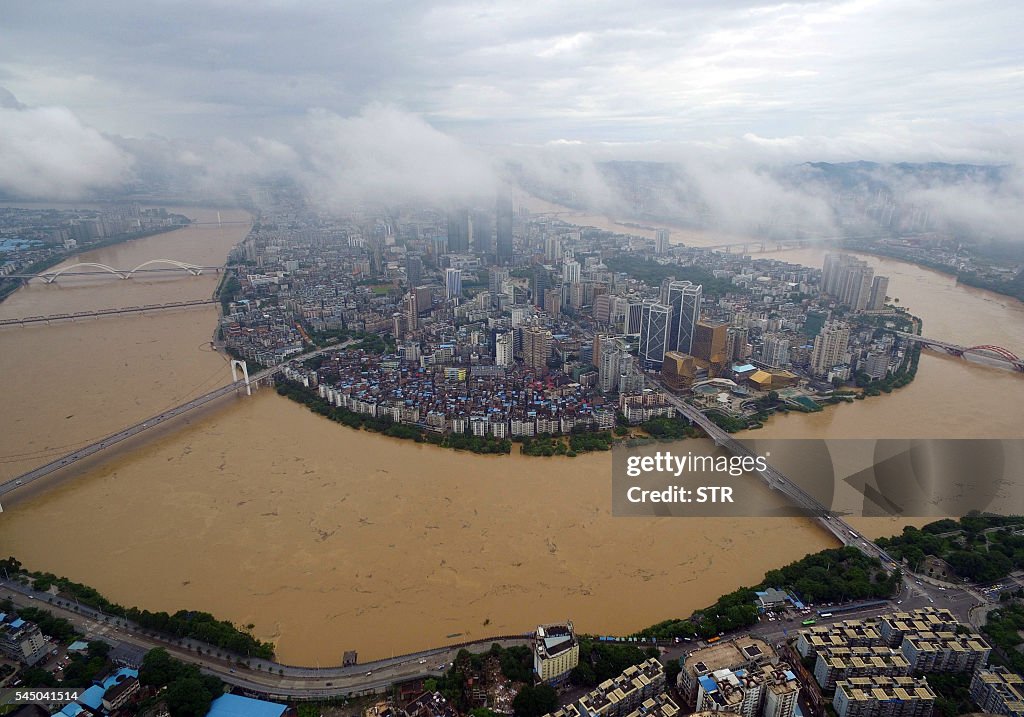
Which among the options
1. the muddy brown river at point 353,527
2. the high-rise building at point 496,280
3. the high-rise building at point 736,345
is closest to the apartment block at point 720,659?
the muddy brown river at point 353,527

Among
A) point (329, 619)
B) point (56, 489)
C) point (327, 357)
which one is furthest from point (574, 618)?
point (327, 357)

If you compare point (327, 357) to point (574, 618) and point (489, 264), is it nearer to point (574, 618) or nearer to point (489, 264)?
point (574, 618)

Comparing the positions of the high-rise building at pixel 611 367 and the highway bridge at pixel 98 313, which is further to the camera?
the highway bridge at pixel 98 313

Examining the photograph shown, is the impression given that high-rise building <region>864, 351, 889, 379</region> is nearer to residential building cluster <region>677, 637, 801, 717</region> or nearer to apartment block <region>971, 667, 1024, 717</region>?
apartment block <region>971, 667, 1024, 717</region>

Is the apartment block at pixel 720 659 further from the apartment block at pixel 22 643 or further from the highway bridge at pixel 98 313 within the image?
the highway bridge at pixel 98 313

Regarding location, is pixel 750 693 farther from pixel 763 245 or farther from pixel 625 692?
pixel 763 245

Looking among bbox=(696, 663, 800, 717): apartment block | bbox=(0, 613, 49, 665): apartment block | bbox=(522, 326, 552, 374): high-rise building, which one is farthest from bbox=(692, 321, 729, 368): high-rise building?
bbox=(0, 613, 49, 665): apartment block
